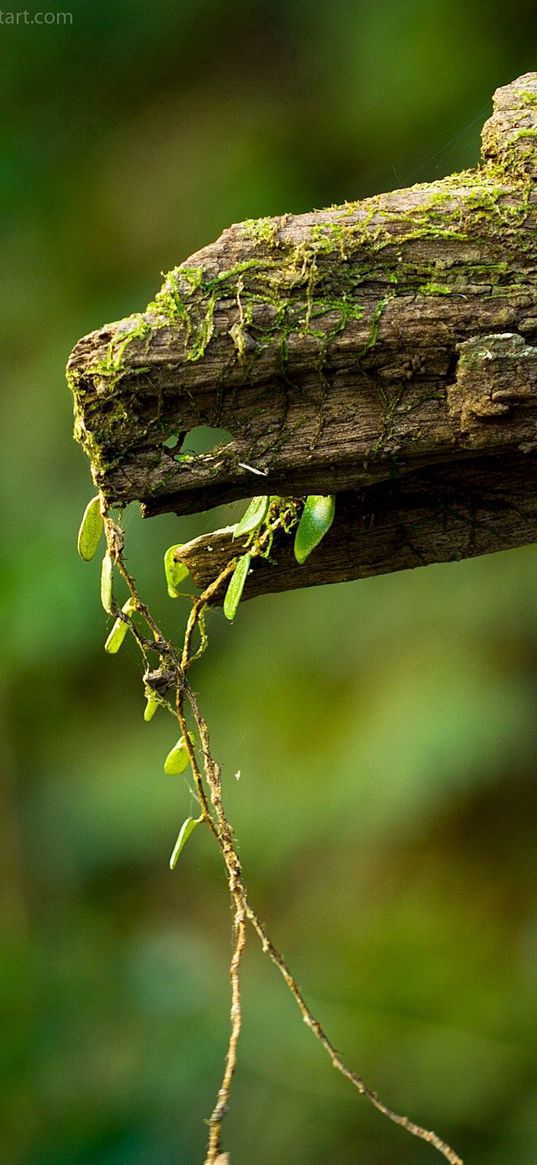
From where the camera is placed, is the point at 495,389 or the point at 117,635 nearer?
the point at 495,389

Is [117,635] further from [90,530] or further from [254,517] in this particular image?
[254,517]

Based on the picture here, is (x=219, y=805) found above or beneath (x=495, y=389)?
beneath

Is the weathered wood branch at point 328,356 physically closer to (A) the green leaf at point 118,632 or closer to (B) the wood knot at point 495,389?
(B) the wood knot at point 495,389

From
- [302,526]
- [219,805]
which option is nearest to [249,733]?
[219,805]

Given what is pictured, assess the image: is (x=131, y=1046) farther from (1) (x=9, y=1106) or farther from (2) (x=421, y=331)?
(2) (x=421, y=331)

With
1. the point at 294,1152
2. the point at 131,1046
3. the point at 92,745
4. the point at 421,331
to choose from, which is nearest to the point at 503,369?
the point at 421,331

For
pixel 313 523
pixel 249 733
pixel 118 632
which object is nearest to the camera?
pixel 313 523
